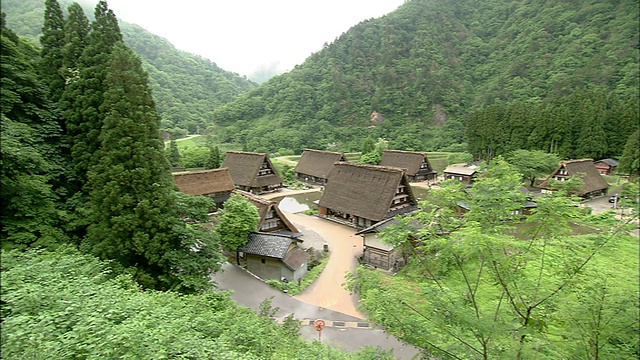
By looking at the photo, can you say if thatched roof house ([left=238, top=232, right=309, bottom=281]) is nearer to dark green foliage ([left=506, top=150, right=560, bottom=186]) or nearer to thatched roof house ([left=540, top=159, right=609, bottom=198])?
thatched roof house ([left=540, top=159, right=609, bottom=198])

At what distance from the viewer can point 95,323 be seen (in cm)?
492

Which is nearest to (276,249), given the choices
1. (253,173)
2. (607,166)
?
(253,173)

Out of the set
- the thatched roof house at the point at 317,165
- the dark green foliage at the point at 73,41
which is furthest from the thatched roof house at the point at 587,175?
the dark green foliage at the point at 73,41

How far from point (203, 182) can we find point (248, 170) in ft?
27.3

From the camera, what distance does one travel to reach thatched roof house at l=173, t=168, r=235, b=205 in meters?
22.2

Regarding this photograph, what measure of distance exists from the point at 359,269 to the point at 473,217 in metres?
2.55

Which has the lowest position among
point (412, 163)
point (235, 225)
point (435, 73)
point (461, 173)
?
point (461, 173)

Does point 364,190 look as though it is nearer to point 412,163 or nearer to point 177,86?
point 412,163

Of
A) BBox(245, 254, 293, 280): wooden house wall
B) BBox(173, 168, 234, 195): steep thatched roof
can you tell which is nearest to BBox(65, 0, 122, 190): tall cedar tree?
BBox(245, 254, 293, 280): wooden house wall

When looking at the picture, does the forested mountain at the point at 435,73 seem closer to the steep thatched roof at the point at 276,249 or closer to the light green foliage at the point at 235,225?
the light green foliage at the point at 235,225

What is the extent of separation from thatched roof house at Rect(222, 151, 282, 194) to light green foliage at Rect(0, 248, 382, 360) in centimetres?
2304

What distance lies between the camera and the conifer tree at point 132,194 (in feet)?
29.0

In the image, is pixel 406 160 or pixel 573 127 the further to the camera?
pixel 406 160

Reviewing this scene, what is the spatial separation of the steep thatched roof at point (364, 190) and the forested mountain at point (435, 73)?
32383mm
